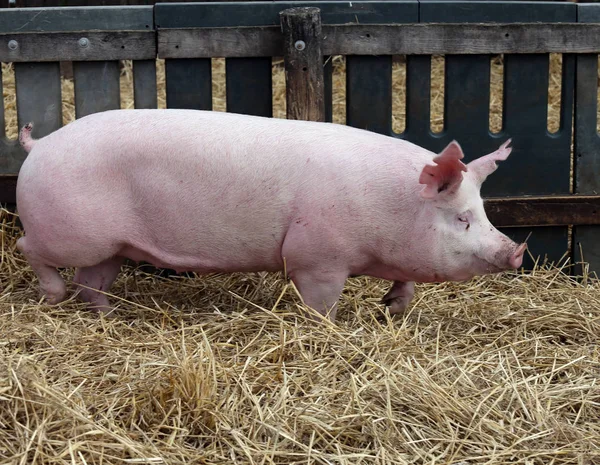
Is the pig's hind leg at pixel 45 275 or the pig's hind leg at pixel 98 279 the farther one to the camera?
the pig's hind leg at pixel 98 279

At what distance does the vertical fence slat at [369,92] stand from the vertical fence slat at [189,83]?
2.38 ft

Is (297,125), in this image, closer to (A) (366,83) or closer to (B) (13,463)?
(A) (366,83)

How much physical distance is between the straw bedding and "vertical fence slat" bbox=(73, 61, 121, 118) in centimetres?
93

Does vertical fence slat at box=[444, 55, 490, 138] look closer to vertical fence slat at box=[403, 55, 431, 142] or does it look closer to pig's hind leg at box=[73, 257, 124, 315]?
vertical fence slat at box=[403, 55, 431, 142]

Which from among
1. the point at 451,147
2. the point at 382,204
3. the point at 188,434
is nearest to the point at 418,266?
the point at 382,204

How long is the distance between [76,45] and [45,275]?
123 cm

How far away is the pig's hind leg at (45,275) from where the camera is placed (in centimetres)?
439

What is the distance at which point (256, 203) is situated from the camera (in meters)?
4.17

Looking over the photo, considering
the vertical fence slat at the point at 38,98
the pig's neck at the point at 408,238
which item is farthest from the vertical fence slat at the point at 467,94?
the vertical fence slat at the point at 38,98

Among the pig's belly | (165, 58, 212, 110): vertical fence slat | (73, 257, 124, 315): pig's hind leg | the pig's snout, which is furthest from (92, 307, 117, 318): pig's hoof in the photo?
the pig's snout

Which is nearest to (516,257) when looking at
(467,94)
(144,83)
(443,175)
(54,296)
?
(443,175)

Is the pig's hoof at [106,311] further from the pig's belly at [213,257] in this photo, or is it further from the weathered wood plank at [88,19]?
the weathered wood plank at [88,19]

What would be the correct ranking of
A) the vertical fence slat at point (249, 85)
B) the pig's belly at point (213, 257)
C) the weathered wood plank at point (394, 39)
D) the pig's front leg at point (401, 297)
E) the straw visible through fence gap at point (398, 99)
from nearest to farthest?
the pig's belly at point (213, 257)
the pig's front leg at point (401, 297)
the weathered wood plank at point (394, 39)
the vertical fence slat at point (249, 85)
the straw visible through fence gap at point (398, 99)

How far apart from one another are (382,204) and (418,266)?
308 mm
